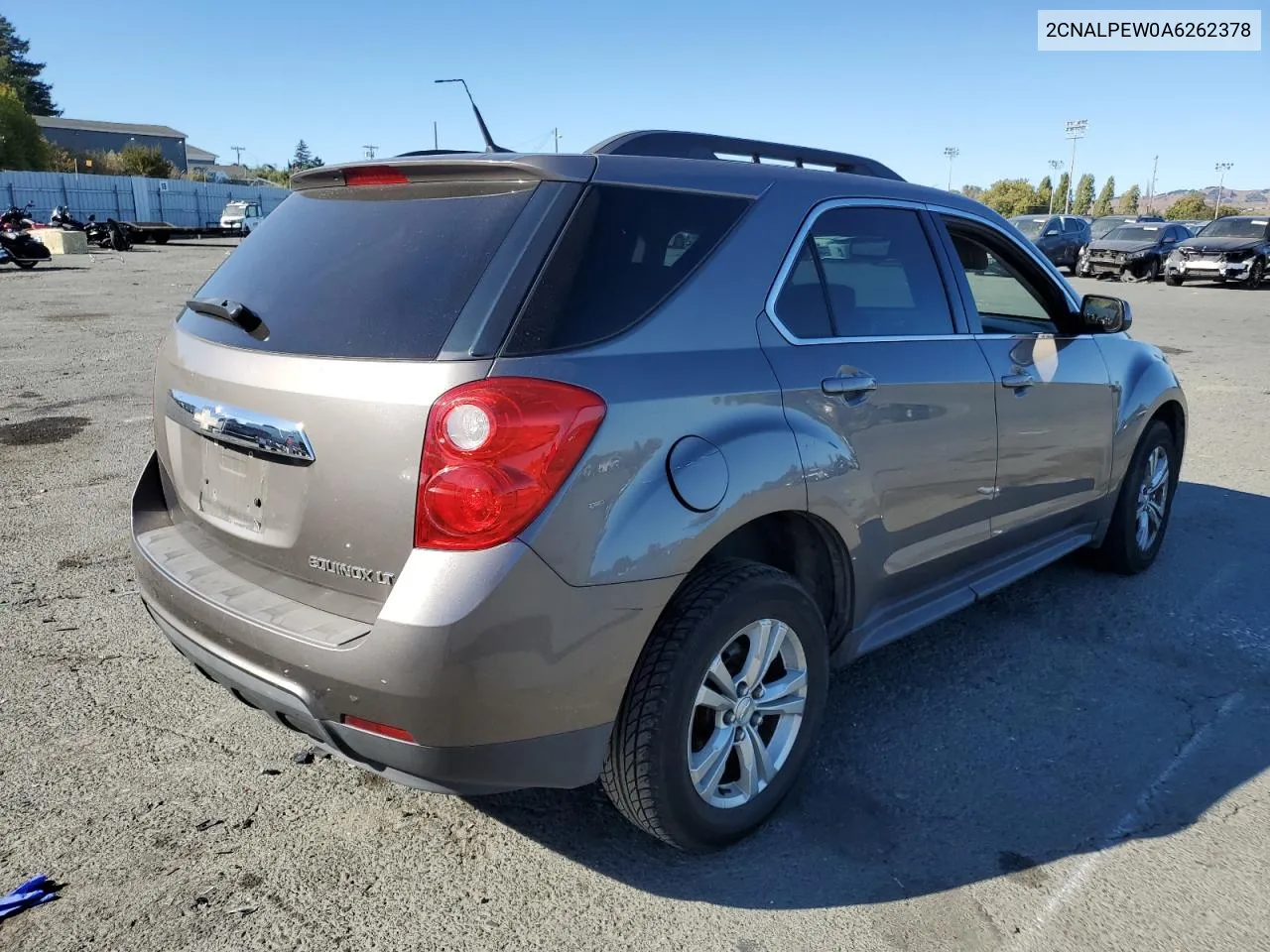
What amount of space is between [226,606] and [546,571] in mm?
898

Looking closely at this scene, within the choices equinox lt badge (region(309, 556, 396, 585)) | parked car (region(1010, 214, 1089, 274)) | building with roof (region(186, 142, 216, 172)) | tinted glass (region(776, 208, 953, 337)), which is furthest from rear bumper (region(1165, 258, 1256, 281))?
building with roof (region(186, 142, 216, 172))

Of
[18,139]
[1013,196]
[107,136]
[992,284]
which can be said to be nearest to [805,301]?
[992,284]

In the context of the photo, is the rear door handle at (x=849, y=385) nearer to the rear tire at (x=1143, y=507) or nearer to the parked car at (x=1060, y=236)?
the rear tire at (x=1143, y=507)

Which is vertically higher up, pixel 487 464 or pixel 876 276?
pixel 876 276

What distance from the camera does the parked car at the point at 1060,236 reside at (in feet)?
97.9

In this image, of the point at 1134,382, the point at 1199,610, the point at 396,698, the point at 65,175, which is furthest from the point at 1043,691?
the point at 65,175

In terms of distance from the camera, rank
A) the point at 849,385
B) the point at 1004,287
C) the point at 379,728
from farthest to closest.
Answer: the point at 1004,287 < the point at 849,385 < the point at 379,728

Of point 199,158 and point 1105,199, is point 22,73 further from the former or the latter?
point 1105,199

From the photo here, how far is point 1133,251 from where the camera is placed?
2806 centimetres

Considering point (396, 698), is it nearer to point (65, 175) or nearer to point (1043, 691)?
point (1043, 691)

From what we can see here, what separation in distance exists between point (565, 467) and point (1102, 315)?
3.05 meters

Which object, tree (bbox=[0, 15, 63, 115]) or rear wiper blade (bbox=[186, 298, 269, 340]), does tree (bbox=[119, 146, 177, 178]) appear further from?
rear wiper blade (bbox=[186, 298, 269, 340])

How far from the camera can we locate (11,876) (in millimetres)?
2574

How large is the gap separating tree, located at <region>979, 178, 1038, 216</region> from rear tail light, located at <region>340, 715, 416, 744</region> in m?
92.0
